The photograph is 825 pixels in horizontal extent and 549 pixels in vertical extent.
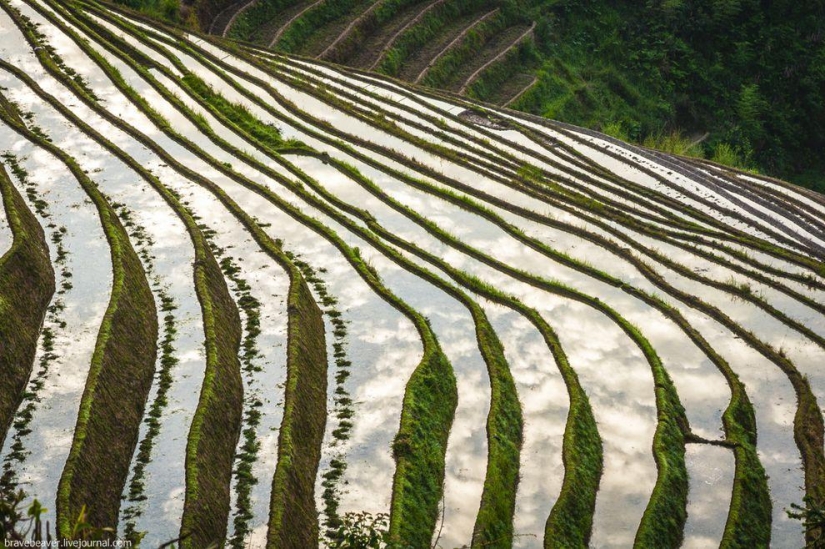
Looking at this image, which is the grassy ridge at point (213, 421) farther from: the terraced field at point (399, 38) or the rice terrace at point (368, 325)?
the terraced field at point (399, 38)

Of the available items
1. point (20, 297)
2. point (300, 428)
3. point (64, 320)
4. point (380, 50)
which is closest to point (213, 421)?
point (300, 428)

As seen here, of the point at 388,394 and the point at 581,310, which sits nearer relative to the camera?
the point at 388,394

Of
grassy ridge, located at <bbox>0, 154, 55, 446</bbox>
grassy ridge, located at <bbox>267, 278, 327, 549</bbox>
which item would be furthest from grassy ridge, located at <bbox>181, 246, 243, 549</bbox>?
grassy ridge, located at <bbox>0, 154, 55, 446</bbox>

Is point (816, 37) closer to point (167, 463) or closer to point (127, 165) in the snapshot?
point (127, 165)

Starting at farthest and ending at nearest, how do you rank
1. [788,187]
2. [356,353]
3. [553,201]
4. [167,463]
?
[788,187]
[553,201]
[356,353]
[167,463]

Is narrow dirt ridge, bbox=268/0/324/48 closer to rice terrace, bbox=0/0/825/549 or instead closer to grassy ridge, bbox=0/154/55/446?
rice terrace, bbox=0/0/825/549

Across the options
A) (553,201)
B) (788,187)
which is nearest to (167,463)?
(553,201)

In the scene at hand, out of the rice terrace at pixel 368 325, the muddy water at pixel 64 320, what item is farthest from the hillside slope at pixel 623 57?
the muddy water at pixel 64 320
